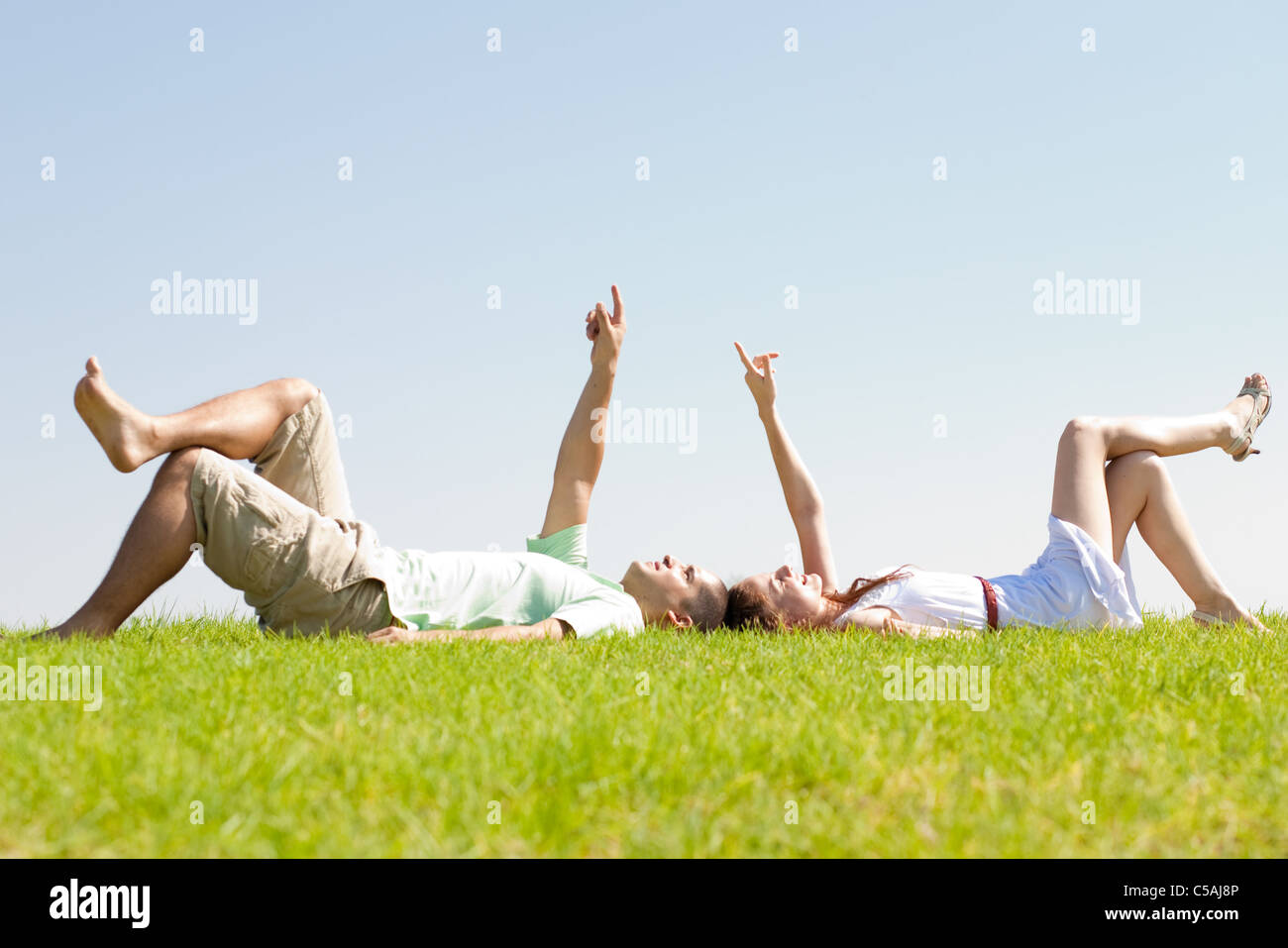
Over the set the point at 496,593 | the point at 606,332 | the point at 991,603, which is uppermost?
the point at 606,332

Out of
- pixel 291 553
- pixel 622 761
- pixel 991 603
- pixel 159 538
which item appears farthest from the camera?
pixel 991 603

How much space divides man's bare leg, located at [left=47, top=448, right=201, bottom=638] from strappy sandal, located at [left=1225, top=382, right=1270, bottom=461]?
6.24m

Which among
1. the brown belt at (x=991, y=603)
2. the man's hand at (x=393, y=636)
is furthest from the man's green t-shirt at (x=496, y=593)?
the brown belt at (x=991, y=603)

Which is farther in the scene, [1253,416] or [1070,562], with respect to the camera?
[1253,416]

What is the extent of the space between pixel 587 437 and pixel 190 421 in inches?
94.3

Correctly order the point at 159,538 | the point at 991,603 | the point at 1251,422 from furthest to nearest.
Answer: the point at 1251,422, the point at 991,603, the point at 159,538

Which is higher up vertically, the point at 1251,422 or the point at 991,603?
the point at 1251,422

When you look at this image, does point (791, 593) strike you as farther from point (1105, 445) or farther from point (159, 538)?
point (159, 538)

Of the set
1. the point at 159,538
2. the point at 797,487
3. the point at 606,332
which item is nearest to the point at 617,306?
the point at 606,332

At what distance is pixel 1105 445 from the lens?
6500 millimetres

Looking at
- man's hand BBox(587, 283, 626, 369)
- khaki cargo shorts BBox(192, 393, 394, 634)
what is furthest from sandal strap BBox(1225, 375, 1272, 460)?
khaki cargo shorts BBox(192, 393, 394, 634)

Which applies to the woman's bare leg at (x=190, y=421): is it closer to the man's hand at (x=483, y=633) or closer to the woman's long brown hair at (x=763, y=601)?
the man's hand at (x=483, y=633)

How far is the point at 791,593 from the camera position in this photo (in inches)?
249
